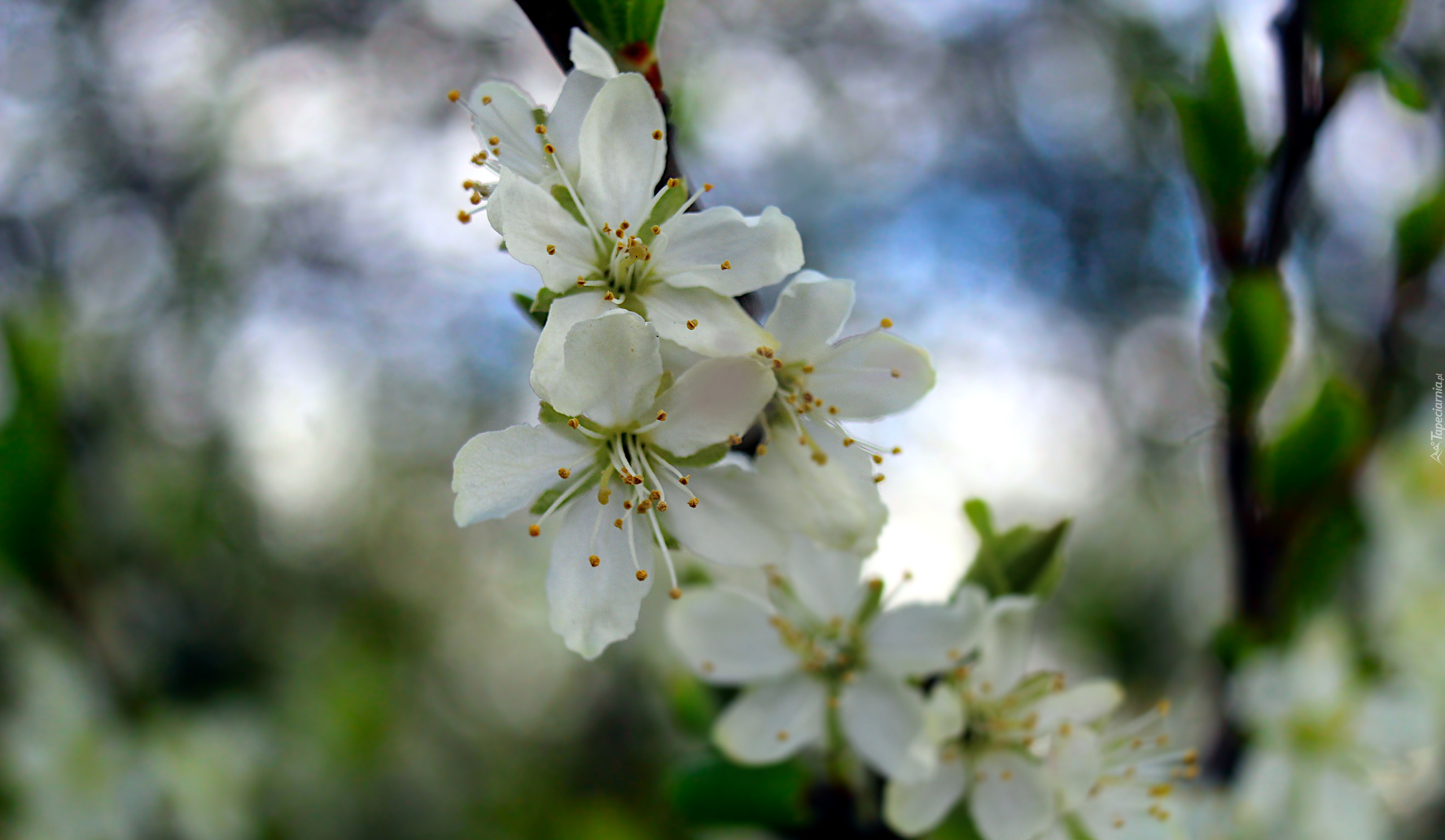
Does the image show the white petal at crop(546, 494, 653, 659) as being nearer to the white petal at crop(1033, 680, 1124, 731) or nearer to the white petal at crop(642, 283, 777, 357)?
the white petal at crop(642, 283, 777, 357)

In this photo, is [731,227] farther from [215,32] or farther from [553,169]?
[215,32]

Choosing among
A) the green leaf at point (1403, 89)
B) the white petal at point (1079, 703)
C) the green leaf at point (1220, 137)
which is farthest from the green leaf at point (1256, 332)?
the white petal at point (1079, 703)

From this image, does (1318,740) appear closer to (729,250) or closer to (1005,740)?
(1005,740)

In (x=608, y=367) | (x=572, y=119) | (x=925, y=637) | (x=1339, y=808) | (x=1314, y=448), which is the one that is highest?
(x=572, y=119)

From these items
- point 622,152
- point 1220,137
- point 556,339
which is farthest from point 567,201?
point 1220,137

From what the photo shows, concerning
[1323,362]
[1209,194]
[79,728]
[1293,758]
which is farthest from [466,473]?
[79,728]
